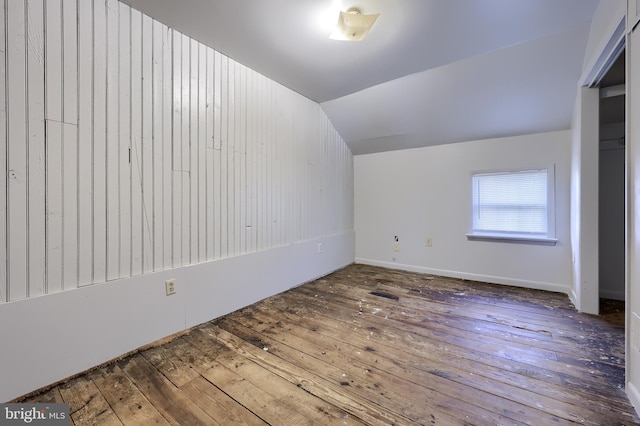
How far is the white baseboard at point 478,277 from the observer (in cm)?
296

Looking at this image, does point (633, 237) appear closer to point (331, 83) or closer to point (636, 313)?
point (636, 313)

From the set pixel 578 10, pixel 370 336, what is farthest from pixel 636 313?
pixel 578 10

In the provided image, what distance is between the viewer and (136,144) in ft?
5.98

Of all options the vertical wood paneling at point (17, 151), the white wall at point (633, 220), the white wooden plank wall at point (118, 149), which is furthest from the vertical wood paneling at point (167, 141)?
the white wall at point (633, 220)

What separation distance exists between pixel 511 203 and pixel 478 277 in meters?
1.01

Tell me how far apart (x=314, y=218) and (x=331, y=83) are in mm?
1626

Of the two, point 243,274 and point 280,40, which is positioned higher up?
point 280,40

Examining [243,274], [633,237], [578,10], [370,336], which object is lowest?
[370,336]

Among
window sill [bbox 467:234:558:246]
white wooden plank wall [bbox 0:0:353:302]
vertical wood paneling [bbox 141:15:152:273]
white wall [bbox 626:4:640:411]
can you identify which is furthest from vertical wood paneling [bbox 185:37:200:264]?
window sill [bbox 467:234:558:246]

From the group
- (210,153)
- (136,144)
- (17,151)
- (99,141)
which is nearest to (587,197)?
(210,153)

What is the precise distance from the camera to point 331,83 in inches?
113

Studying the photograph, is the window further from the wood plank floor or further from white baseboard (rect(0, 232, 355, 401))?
white baseboard (rect(0, 232, 355, 401))

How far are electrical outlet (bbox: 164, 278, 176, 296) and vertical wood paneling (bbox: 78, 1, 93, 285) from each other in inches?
18.1

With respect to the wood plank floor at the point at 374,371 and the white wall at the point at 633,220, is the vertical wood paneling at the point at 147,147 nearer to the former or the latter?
the wood plank floor at the point at 374,371
